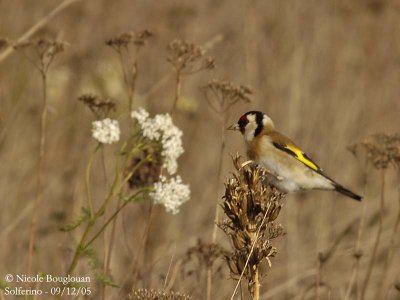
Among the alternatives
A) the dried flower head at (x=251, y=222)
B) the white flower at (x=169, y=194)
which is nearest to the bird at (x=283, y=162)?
the white flower at (x=169, y=194)

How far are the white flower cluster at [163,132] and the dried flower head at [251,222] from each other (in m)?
0.83

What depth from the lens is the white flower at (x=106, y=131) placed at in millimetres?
3654

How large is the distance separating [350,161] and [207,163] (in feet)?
4.87

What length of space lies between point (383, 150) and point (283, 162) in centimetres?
125

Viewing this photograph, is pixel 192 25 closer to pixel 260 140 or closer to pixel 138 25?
pixel 138 25

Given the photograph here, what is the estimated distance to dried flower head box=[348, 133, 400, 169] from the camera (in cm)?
421

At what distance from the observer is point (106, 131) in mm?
3686

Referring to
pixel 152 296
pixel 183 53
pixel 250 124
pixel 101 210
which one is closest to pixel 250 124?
pixel 250 124

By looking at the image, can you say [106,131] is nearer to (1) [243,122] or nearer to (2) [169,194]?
(2) [169,194]

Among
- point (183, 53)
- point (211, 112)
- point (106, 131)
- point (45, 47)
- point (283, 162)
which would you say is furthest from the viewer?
point (211, 112)

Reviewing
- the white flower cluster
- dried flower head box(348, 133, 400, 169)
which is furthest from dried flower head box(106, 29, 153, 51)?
dried flower head box(348, 133, 400, 169)

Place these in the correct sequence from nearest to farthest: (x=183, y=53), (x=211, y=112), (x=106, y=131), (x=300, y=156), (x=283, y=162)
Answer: (x=106, y=131)
(x=183, y=53)
(x=283, y=162)
(x=300, y=156)
(x=211, y=112)

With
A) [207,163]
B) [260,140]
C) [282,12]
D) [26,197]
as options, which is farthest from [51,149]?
[282,12]

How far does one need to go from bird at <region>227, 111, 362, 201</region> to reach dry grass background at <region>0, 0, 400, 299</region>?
1.32ft
